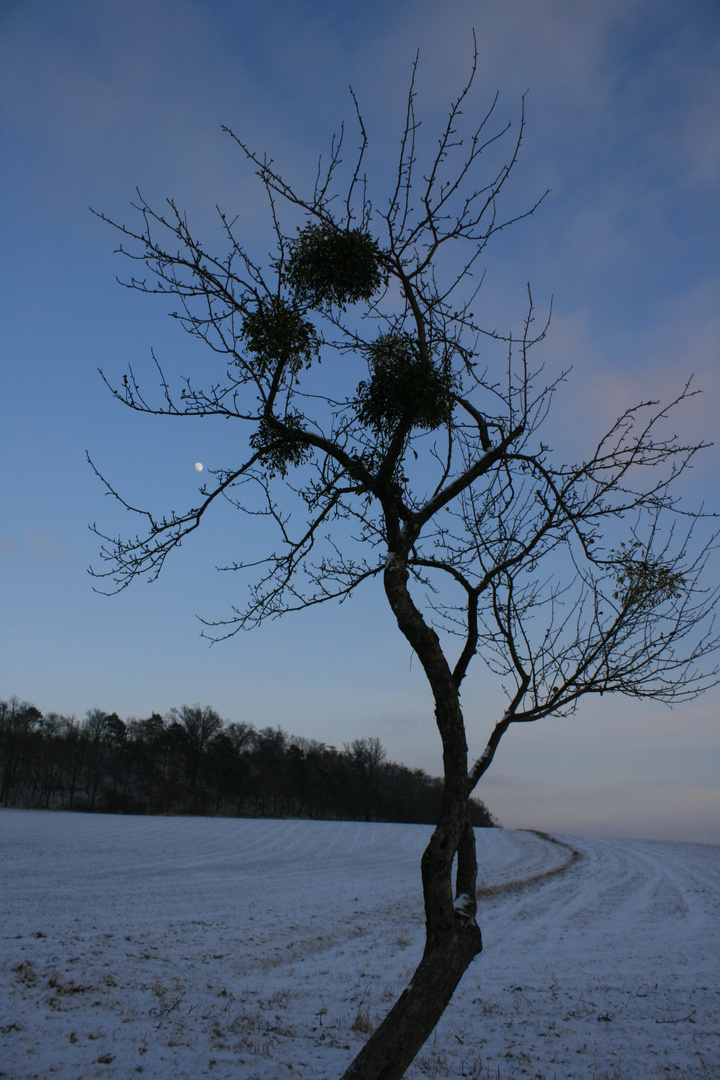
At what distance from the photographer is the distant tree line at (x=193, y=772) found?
67.3m

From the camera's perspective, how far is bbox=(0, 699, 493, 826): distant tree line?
67.3 m

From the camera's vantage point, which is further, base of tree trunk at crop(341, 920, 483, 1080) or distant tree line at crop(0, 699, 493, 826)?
distant tree line at crop(0, 699, 493, 826)

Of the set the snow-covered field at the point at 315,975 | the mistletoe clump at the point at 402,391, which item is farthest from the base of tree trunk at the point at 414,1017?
the mistletoe clump at the point at 402,391

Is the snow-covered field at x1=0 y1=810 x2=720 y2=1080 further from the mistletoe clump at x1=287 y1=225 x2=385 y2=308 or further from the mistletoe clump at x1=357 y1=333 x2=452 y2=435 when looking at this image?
the mistletoe clump at x1=287 y1=225 x2=385 y2=308

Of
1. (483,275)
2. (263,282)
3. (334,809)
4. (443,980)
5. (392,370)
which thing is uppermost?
(483,275)

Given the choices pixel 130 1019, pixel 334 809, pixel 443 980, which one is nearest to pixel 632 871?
pixel 130 1019

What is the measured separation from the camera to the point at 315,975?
855 cm

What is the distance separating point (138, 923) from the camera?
11.2 metres

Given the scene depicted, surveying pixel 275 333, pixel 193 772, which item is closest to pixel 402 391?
pixel 275 333

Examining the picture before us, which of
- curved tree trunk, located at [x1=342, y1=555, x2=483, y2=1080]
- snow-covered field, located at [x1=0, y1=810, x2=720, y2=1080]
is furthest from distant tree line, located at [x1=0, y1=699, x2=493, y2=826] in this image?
curved tree trunk, located at [x1=342, y1=555, x2=483, y2=1080]

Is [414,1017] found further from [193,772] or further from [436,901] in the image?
[193,772]

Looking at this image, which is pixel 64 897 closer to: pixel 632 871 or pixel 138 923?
pixel 138 923

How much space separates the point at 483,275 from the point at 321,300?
1311mm

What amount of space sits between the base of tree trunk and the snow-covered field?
2603 millimetres
